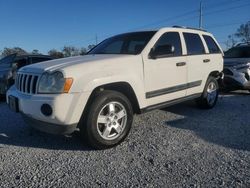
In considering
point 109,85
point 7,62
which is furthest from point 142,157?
point 7,62

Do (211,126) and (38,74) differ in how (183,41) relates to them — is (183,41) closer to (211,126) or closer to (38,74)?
(211,126)

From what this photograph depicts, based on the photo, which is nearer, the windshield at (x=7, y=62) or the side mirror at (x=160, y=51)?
the side mirror at (x=160, y=51)

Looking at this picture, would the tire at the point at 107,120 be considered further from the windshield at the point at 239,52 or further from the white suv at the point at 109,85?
the windshield at the point at 239,52

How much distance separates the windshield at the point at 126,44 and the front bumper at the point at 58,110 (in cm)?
149

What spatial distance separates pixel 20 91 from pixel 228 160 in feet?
10.2

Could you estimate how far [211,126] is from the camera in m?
5.10

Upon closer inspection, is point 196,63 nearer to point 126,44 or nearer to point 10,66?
point 126,44

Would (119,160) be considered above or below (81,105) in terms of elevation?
below

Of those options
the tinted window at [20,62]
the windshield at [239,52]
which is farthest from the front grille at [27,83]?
the windshield at [239,52]

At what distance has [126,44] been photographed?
16.8ft

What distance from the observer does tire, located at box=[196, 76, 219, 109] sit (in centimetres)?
620

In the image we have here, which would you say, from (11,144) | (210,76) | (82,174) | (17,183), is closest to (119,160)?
(82,174)

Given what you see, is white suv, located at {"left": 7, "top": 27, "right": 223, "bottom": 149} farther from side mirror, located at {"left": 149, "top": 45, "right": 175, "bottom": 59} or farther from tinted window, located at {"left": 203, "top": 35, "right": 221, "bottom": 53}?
tinted window, located at {"left": 203, "top": 35, "right": 221, "bottom": 53}

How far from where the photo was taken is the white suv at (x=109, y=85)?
3590mm
